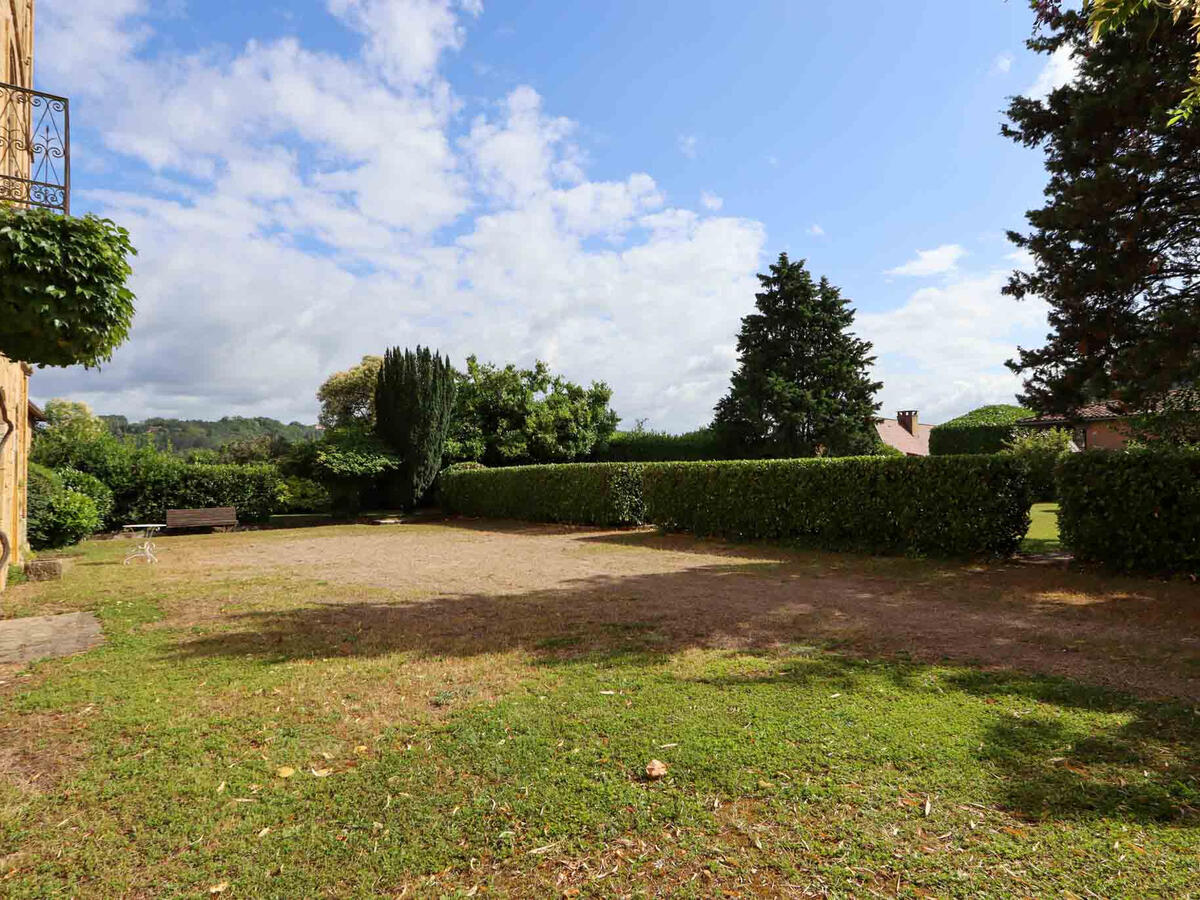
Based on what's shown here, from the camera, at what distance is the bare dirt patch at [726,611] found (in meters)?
5.36

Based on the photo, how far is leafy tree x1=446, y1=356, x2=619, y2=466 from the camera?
27.0 m

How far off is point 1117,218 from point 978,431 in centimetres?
2642

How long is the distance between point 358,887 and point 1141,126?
40.9ft

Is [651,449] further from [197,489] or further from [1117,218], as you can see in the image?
[1117,218]

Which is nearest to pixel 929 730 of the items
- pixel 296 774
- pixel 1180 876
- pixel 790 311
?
pixel 1180 876

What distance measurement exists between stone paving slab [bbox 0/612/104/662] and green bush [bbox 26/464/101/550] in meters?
8.59

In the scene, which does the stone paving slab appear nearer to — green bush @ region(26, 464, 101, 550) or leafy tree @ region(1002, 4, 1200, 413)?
green bush @ region(26, 464, 101, 550)

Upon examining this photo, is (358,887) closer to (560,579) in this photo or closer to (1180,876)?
(1180,876)

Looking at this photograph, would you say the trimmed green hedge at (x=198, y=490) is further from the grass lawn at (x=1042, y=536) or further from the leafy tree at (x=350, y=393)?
the grass lawn at (x=1042, y=536)

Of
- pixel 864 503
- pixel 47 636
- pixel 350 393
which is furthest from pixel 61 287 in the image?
pixel 350 393

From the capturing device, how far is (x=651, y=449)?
97.5 feet

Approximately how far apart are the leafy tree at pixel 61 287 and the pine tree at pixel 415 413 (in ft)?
63.9

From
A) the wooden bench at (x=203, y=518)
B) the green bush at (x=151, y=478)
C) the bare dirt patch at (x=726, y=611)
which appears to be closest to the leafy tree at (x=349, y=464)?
the green bush at (x=151, y=478)

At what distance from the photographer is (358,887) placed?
7.55 feet
